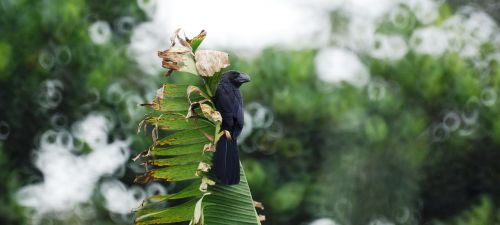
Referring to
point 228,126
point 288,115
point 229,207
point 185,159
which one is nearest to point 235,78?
point 228,126

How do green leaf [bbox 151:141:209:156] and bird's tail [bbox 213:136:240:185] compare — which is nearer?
bird's tail [bbox 213:136:240:185]

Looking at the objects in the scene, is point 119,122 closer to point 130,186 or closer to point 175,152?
point 130,186

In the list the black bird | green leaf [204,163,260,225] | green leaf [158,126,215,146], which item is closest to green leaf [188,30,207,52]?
Answer: the black bird

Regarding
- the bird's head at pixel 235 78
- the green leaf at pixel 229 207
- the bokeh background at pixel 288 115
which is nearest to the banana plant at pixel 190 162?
the green leaf at pixel 229 207

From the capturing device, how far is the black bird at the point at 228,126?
2.58 m

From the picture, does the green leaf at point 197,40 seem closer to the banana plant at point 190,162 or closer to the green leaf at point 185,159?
the banana plant at point 190,162

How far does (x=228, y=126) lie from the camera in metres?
2.68

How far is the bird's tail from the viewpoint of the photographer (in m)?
2.58

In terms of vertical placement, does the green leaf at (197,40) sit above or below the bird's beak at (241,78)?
above

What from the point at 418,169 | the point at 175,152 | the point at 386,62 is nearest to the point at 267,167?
the point at 418,169

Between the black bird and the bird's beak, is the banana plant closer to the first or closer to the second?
the black bird

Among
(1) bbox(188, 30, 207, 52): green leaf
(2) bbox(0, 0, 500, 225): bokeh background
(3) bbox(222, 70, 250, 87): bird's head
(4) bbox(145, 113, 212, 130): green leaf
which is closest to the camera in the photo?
(1) bbox(188, 30, 207, 52): green leaf

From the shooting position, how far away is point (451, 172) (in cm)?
1080

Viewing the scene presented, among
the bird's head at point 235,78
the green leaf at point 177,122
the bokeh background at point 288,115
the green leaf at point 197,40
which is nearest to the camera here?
the green leaf at point 197,40
